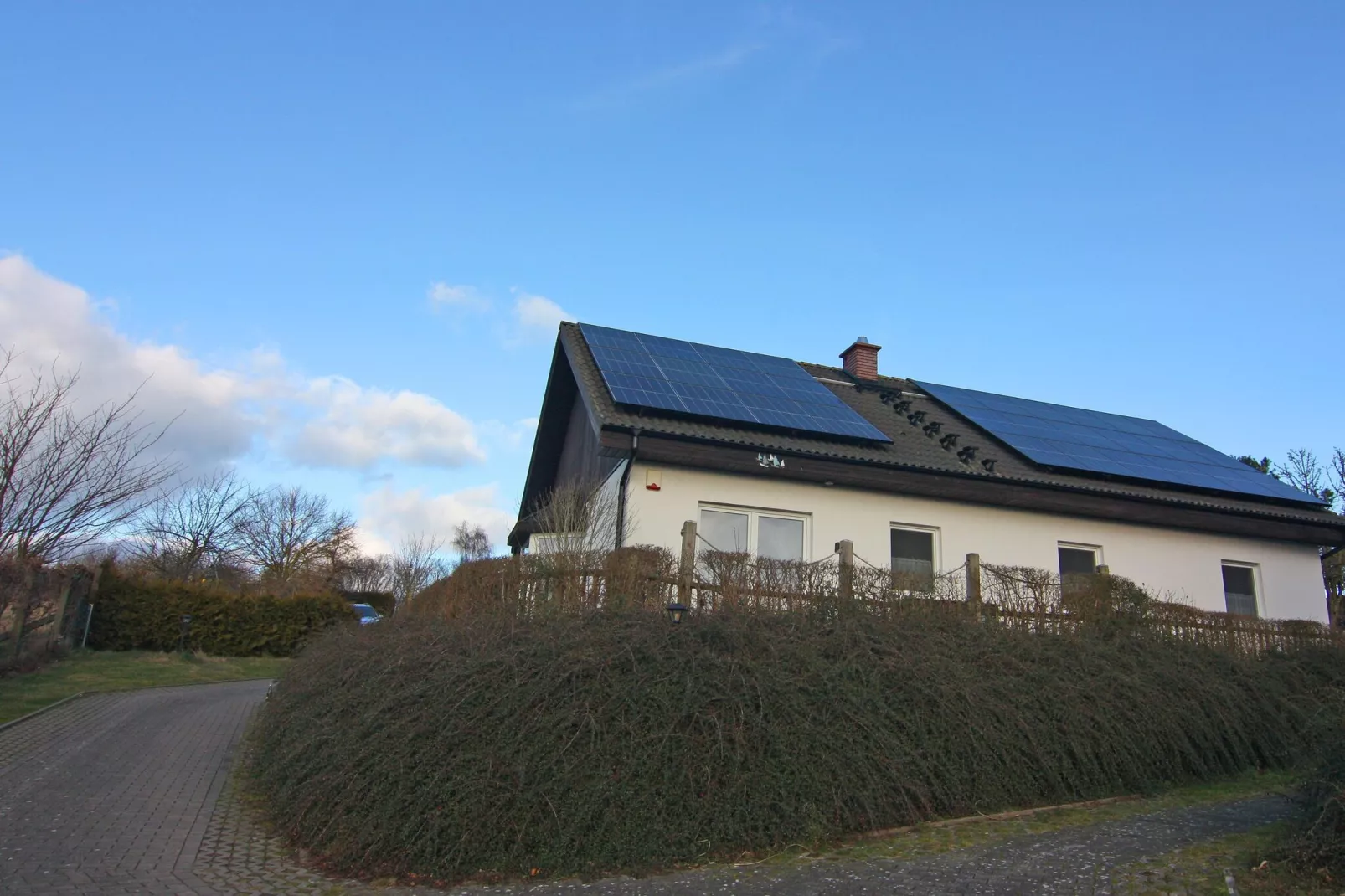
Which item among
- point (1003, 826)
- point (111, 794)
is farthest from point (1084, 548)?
point (111, 794)

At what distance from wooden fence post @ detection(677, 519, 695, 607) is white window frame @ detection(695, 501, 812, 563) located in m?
3.16

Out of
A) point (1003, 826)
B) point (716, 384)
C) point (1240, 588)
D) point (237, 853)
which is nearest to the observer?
point (237, 853)

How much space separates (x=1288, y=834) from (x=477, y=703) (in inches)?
210

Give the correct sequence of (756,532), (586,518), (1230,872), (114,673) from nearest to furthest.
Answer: (1230,872), (586,518), (756,532), (114,673)

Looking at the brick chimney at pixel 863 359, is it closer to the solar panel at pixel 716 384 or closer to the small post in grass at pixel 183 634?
the solar panel at pixel 716 384

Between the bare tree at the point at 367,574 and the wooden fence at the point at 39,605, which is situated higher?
the bare tree at the point at 367,574

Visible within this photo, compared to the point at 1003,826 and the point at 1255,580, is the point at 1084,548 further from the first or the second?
the point at 1003,826

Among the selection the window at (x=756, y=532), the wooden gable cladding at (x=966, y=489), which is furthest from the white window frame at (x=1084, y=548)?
the window at (x=756, y=532)

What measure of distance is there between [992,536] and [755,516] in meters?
3.94

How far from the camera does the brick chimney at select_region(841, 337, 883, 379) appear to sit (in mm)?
19234

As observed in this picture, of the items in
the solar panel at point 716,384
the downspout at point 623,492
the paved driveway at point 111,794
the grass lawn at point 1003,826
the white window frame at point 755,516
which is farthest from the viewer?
the solar panel at point 716,384

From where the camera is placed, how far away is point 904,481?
1274 centimetres

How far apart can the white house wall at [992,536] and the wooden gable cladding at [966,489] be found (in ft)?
0.53

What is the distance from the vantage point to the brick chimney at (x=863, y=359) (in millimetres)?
19234
